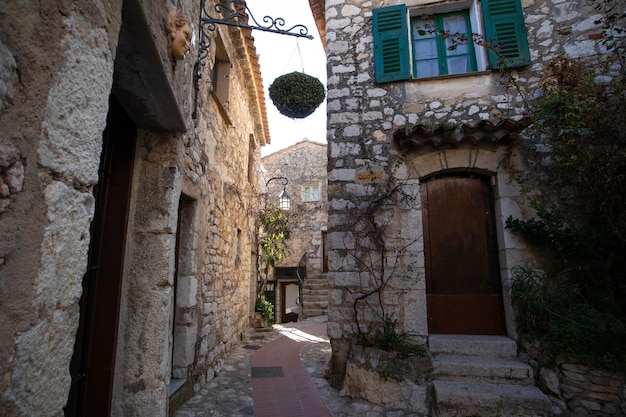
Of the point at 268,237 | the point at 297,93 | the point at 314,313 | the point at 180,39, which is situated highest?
the point at 297,93

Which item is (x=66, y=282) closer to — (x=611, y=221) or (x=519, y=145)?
(x=611, y=221)

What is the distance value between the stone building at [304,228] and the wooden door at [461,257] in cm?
808

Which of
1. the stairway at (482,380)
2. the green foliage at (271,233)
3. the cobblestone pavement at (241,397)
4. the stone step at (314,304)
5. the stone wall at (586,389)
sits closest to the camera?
the stone wall at (586,389)

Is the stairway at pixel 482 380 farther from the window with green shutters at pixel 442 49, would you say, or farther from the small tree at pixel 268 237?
the small tree at pixel 268 237

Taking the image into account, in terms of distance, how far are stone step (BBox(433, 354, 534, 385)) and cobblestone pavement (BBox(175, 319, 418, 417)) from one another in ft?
1.87

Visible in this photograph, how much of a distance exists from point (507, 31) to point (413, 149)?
1997mm

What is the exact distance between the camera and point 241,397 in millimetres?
3699

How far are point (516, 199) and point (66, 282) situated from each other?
14.3 ft

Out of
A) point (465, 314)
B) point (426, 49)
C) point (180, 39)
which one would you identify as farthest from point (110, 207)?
point (426, 49)

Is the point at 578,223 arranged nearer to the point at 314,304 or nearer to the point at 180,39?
the point at 180,39

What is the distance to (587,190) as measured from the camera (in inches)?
142

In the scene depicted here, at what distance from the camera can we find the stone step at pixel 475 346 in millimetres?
3664

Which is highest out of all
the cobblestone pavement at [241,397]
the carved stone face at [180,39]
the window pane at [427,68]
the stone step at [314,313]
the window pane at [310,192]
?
the window pane at [310,192]

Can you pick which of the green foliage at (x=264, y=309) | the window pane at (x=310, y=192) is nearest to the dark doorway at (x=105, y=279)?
the green foliage at (x=264, y=309)
